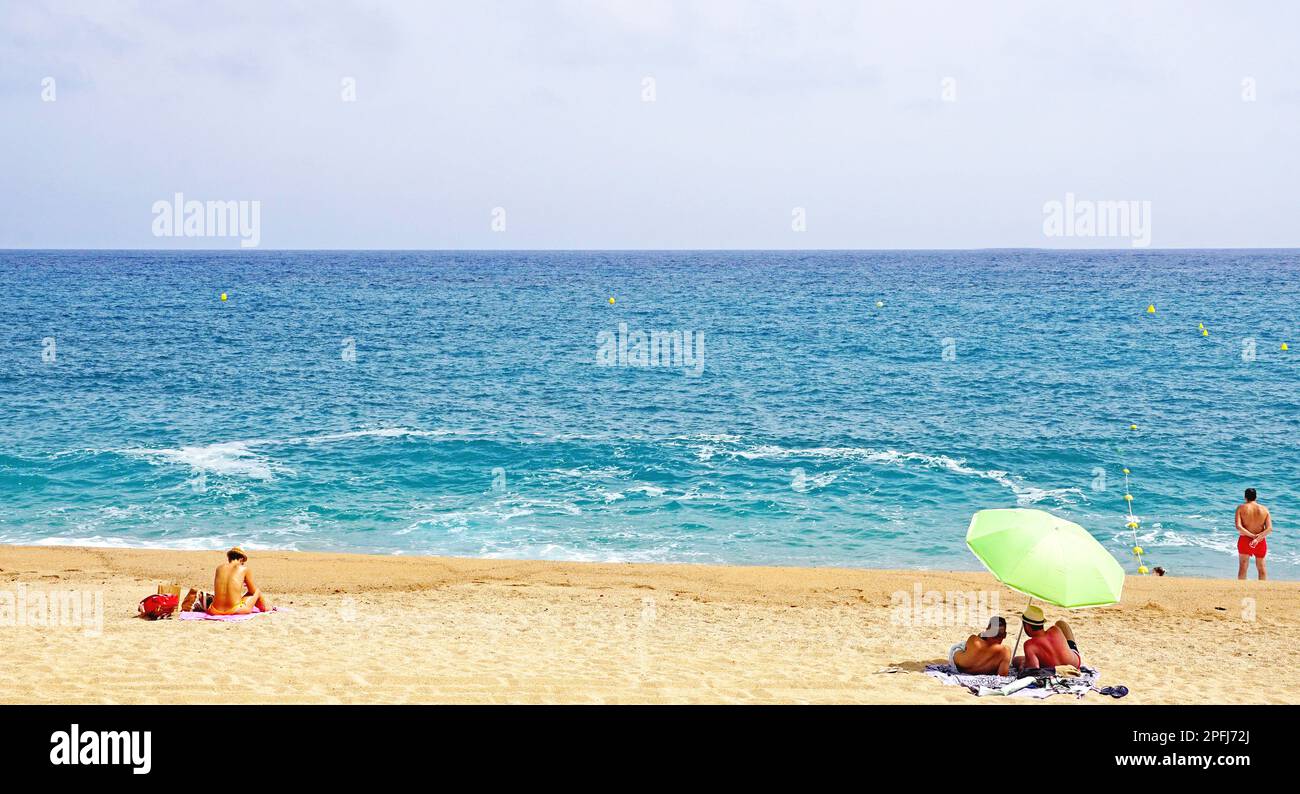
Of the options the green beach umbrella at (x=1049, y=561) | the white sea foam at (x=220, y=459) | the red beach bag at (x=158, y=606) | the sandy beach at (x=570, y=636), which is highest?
the green beach umbrella at (x=1049, y=561)

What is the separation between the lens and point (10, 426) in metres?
31.6

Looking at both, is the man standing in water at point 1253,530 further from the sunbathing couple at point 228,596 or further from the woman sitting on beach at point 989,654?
the sunbathing couple at point 228,596

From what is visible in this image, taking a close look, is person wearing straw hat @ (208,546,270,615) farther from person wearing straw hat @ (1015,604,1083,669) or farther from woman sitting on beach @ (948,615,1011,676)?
person wearing straw hat @ (1015,604,1083,669)

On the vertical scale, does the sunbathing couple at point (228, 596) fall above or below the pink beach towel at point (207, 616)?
above

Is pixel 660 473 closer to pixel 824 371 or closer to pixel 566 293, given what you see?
pixel 824 371

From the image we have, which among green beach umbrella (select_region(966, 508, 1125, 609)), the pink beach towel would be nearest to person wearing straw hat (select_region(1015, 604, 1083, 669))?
green beach umbrella (select_region(966, 508, 1125, 609))

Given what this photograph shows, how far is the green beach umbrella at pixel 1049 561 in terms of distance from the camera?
33.1ft

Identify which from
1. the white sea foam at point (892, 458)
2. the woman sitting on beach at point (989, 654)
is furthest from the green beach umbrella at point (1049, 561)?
the white sea foam at point (892, 458)

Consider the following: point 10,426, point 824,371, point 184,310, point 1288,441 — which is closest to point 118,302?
point 184,310

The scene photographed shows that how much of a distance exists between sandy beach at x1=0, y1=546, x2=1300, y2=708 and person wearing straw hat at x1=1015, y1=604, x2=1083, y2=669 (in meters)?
0.55

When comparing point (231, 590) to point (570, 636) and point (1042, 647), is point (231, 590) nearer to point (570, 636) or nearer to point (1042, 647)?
point (570, 636)

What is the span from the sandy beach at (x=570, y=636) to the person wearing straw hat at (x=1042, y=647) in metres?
0.55

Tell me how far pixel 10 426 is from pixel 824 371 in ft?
104

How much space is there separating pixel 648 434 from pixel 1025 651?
2100 centimetres
